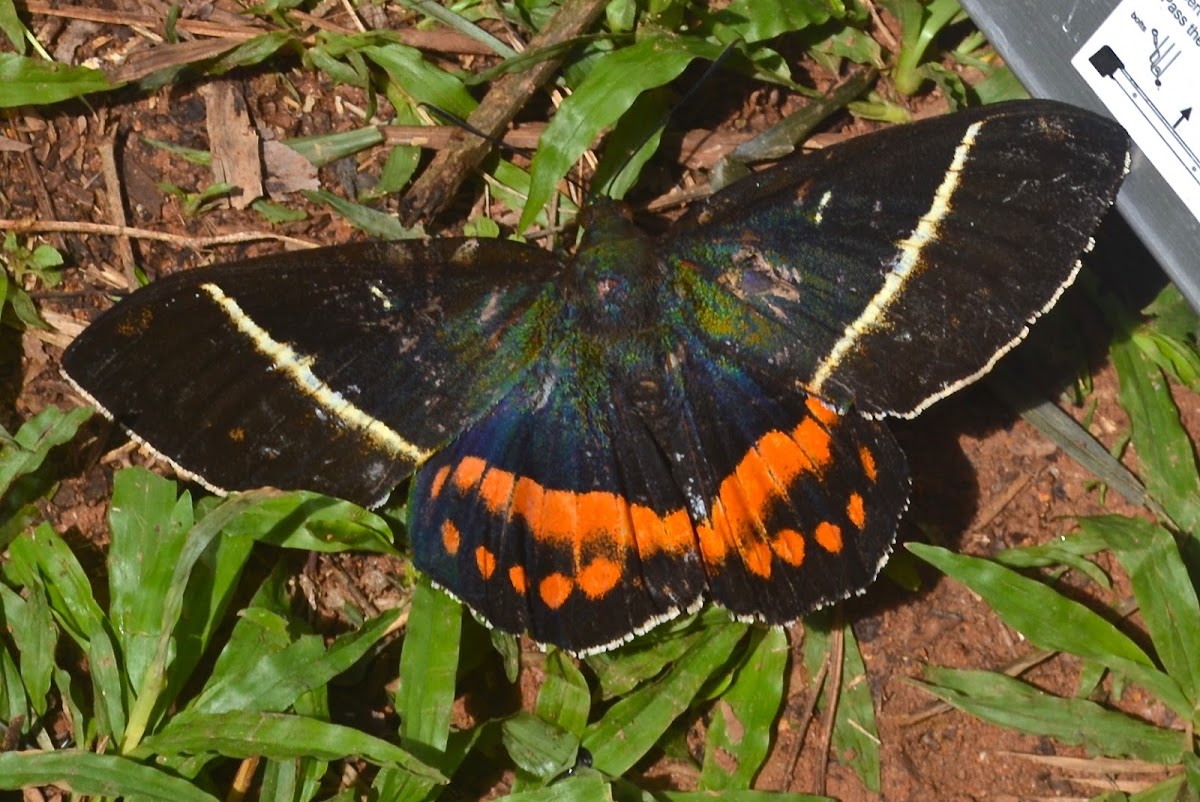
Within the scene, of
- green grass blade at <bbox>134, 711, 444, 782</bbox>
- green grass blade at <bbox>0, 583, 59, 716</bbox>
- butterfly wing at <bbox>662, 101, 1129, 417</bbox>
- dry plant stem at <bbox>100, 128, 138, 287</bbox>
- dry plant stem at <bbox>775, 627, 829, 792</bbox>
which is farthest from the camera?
dry plant stem at <bbox>100, 128, 138, 287</bbox>

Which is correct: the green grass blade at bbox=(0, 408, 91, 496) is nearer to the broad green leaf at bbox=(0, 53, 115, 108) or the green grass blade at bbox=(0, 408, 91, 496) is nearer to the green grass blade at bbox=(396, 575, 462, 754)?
the broad green leaf at bbox=(0, 53, 115, 108)

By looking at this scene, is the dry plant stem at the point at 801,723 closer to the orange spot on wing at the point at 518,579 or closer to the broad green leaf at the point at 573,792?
the broad green leaf at the point at 573,792

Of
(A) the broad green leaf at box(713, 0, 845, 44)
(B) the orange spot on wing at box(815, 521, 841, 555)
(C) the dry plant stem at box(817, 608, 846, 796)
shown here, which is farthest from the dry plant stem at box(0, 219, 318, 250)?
(C) the dry plant stem at box(817, 608, 846, 796)

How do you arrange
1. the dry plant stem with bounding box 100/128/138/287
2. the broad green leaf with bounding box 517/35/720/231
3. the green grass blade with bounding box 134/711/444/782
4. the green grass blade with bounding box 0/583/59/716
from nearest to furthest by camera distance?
the green grass blade with bounding box 134/711/444/782
the green grass blade with bounding box 0/583/59/716
the broad green leaf with bounding box 517/35/720/231
the dry plant stem with bounding box 100/128/138/287

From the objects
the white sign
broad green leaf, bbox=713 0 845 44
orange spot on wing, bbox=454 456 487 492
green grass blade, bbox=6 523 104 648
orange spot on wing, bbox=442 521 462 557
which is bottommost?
green grass blade, bbox=6 523 104 648

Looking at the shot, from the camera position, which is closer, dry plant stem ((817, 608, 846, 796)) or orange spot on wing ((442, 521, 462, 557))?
orange spot on wing ((442, 521, 462, 557))

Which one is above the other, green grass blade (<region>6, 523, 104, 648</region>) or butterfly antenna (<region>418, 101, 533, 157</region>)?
butterfly antenna (<region>418, 101, 533, 157</region>)

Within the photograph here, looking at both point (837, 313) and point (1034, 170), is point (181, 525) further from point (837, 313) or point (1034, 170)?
point (1034, 170)
